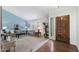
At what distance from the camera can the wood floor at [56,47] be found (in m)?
1.76

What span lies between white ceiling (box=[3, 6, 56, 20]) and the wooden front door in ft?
0.85

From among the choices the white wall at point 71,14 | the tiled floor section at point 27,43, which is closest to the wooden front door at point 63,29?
the white wall at point 71,14

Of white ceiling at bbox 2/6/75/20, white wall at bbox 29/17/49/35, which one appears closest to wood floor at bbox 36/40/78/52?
white wall at bbox 29/17/49/35

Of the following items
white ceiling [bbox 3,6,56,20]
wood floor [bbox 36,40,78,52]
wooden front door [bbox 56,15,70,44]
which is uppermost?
white ceiling [bbox 3,6,56,20]

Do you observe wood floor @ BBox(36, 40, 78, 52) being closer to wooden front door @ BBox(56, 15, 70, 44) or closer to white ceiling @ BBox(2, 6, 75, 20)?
wooden front door @ BBox(56, 15, 70, 44)

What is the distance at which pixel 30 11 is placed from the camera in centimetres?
177

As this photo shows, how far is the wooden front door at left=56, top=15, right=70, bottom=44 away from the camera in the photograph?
175cm

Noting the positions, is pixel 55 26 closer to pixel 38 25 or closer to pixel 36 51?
pixel 38 25

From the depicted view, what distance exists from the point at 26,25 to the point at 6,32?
0.35 meters

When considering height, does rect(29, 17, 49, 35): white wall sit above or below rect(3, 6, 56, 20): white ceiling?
below

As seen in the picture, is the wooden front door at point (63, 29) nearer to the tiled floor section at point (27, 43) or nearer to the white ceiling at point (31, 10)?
the white ceiling at point (31, 10)

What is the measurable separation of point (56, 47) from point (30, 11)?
2.54 feet

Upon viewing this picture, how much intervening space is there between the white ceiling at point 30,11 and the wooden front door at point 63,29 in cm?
26

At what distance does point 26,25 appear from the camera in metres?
1.78
